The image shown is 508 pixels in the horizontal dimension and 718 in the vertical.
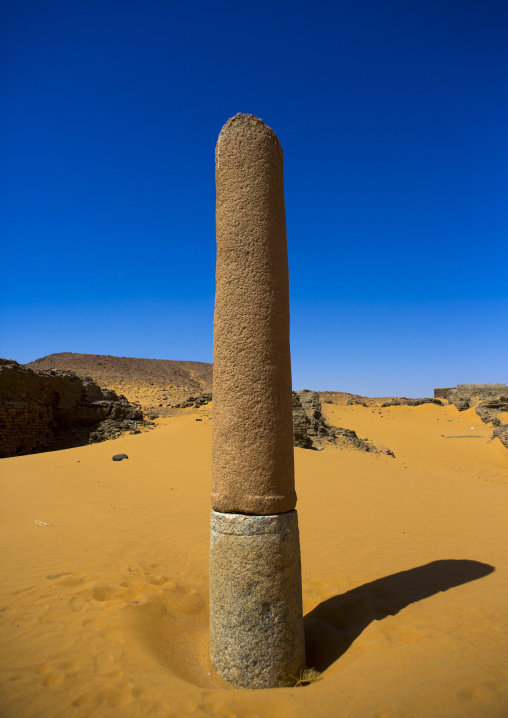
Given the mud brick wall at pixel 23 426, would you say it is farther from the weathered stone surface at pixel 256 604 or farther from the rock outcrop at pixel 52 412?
the weathered stone surface at pixel 256 604

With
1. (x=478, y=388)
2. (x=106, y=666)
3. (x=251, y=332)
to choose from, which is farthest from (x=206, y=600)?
(x=478, y=388)

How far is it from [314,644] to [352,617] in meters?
0.52

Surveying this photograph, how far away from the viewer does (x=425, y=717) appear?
2.73m

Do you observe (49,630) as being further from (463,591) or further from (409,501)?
(409,501)

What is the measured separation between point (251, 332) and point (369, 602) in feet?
10.9

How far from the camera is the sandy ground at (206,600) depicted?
301cm

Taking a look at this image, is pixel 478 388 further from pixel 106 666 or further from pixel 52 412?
pixel 106 666

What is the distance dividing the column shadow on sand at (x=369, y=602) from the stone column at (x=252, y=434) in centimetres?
51

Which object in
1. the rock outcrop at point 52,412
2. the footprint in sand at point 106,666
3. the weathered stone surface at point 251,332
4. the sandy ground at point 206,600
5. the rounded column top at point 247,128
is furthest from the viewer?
the rock outcrop at point 52,412

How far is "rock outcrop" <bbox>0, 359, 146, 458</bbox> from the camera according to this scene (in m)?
15.7

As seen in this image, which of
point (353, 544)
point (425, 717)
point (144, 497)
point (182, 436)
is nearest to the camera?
point (425, 717)

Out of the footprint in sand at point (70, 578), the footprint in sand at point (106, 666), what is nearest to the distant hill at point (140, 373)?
the footprint in sand at point (70, 578)

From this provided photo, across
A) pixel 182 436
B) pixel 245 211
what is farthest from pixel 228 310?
pixel 182 436

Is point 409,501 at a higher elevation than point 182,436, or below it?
below
